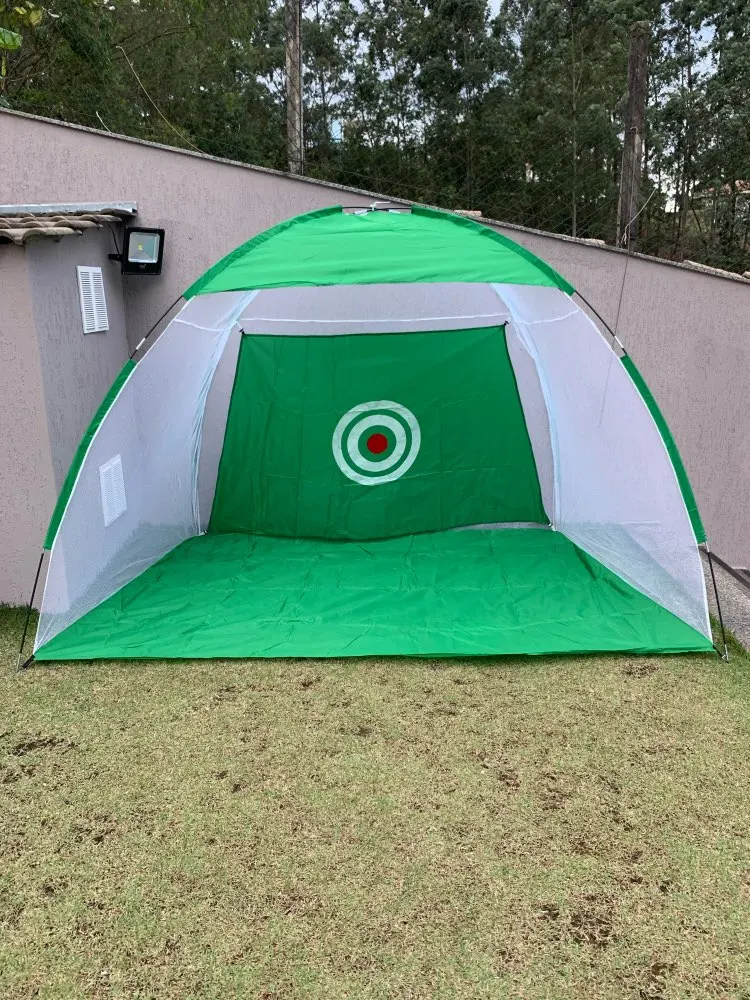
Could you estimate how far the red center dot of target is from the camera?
4.17m

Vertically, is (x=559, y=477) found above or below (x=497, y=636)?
above

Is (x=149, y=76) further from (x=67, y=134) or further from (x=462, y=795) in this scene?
(x=462, y=795)

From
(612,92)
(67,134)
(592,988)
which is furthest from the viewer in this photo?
(612,92)

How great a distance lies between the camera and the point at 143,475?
366cm

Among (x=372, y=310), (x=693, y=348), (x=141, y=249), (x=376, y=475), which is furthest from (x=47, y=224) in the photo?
(x=693, y=348)

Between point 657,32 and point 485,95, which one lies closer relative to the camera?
point 485,95

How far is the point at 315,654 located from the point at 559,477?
1733 millimetres

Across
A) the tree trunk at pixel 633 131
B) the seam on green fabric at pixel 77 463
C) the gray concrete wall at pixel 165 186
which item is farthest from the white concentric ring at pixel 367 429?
the tree trunk at pixel 633 131

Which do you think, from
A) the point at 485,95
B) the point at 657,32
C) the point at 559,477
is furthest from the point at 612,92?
the point at 559,477

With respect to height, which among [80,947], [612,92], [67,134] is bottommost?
[80,947]

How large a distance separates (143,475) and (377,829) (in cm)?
215

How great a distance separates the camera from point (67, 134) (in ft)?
12.3

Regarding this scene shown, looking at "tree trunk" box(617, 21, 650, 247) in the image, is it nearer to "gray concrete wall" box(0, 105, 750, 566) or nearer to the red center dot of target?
"gray concrete wall" box(0, 105, 750, 566)

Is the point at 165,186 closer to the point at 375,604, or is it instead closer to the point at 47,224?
the point at 47,224
